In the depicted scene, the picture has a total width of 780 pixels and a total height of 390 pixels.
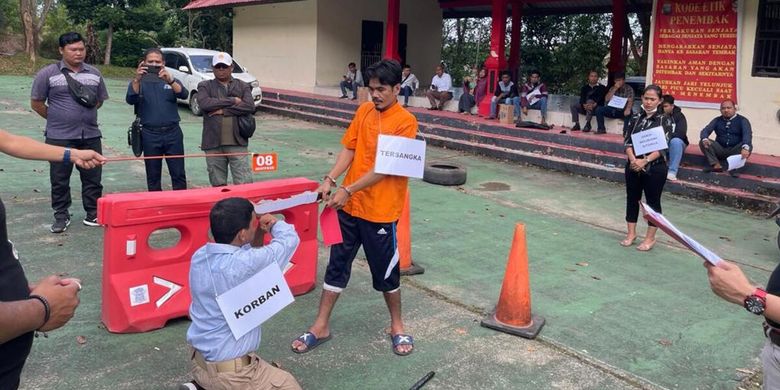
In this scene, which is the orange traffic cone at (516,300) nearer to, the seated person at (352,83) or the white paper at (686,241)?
the white paper at (686,241)

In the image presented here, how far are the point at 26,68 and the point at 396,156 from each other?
90.2 ft

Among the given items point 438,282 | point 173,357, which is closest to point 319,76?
point 438,282

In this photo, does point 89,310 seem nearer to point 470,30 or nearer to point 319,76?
point 319,76

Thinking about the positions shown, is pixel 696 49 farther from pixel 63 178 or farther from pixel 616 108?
pixel 63 178

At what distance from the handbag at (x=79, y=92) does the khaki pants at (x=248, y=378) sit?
401cm

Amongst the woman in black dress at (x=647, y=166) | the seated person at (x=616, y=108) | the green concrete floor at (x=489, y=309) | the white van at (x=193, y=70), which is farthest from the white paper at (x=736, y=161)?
the white van at (x=193, y=70)

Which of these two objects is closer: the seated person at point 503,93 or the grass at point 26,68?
the seated person at point 503,93

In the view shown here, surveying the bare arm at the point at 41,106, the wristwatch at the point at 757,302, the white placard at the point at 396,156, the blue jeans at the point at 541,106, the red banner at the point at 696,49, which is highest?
the red banner at the point at 696,49

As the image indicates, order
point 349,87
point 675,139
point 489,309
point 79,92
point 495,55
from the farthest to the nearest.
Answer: point 349,87 < point 495,55 < point 675,139 < point 79,92 < point 489,309

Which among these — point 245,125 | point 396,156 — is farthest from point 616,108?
point 396,156

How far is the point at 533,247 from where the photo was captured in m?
6.00

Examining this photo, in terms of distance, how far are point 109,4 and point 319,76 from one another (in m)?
14.9

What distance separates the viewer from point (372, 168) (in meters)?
3.53

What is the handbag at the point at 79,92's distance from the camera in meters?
5.70
